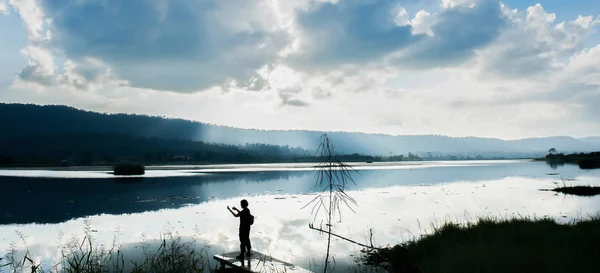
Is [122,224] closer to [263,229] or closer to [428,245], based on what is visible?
[263,229]

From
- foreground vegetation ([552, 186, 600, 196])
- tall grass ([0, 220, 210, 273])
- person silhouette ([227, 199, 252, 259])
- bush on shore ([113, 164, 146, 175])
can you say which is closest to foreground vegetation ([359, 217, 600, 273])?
person silhouette ([227, 199, 252, 259])

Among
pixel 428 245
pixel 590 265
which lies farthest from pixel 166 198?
pixel 590 265

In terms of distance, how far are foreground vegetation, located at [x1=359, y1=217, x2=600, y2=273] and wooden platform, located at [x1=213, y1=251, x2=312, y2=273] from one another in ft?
11.8

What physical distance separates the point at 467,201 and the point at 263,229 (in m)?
23.0

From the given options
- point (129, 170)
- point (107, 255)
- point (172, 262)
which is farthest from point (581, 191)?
point (129, 170)

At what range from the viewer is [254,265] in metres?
14.7

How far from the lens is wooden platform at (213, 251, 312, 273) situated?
1395 cm

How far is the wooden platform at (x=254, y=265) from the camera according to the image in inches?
549

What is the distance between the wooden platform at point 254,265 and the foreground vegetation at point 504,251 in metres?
3.61

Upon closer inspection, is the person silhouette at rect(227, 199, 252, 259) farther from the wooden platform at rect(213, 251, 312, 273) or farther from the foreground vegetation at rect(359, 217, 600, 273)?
the foreground vegetation at rect(359, 217, 600, 273)

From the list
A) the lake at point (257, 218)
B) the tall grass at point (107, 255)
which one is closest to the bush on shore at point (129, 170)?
the lake at point (257, 218)

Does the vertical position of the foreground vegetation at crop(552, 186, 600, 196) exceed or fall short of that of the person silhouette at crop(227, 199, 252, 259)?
it falls short

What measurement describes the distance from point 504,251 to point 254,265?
8.13m

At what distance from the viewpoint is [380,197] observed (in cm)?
4650
